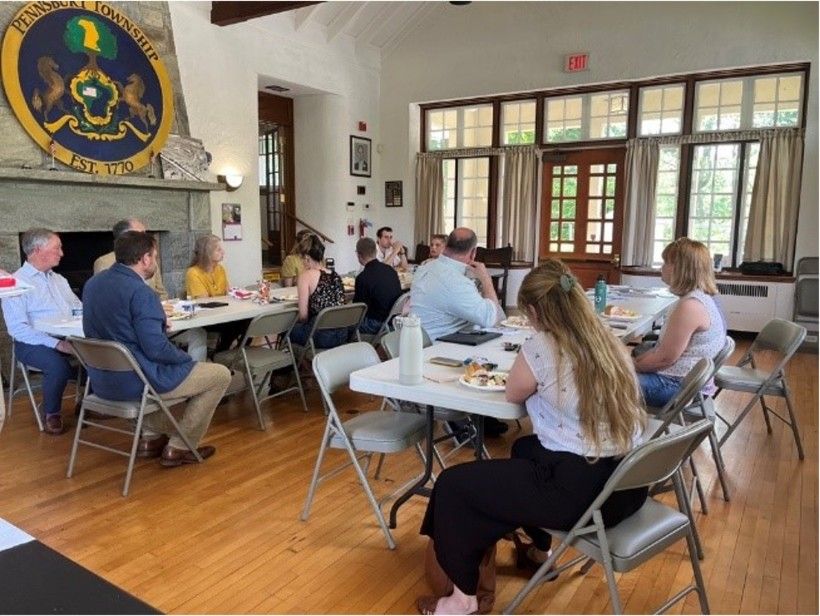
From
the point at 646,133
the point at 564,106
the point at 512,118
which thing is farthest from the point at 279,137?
the point at 646,133

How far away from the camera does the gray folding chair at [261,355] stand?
387 centimetres

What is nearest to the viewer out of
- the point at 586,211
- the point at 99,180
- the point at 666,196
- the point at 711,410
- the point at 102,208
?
the point at 711,410

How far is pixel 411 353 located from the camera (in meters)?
2.34

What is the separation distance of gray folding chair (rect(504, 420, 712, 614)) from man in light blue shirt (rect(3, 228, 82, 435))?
3162mm

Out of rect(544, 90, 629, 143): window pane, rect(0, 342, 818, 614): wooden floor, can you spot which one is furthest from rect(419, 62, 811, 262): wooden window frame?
rect(0, 342, 818, 614): wooden floor

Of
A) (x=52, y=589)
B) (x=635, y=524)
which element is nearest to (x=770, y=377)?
(x=635, y=524)

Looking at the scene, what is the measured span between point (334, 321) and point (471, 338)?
4.39 ft

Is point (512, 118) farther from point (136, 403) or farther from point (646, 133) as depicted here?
point (136, 403)

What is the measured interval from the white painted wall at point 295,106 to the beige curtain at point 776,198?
5.06 meters

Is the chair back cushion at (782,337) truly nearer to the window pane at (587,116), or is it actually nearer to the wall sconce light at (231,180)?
the window pane at (587,116)

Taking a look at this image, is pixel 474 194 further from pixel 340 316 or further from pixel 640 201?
pixel 340 316

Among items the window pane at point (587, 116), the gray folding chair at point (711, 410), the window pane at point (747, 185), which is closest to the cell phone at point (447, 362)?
the gray folding chair at point (711, 410)

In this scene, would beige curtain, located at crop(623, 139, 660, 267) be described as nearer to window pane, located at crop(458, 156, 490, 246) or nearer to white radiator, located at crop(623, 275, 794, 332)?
white radiator, located at crop(623, 275, 794, 332)

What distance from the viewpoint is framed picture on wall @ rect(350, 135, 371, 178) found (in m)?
9.08
